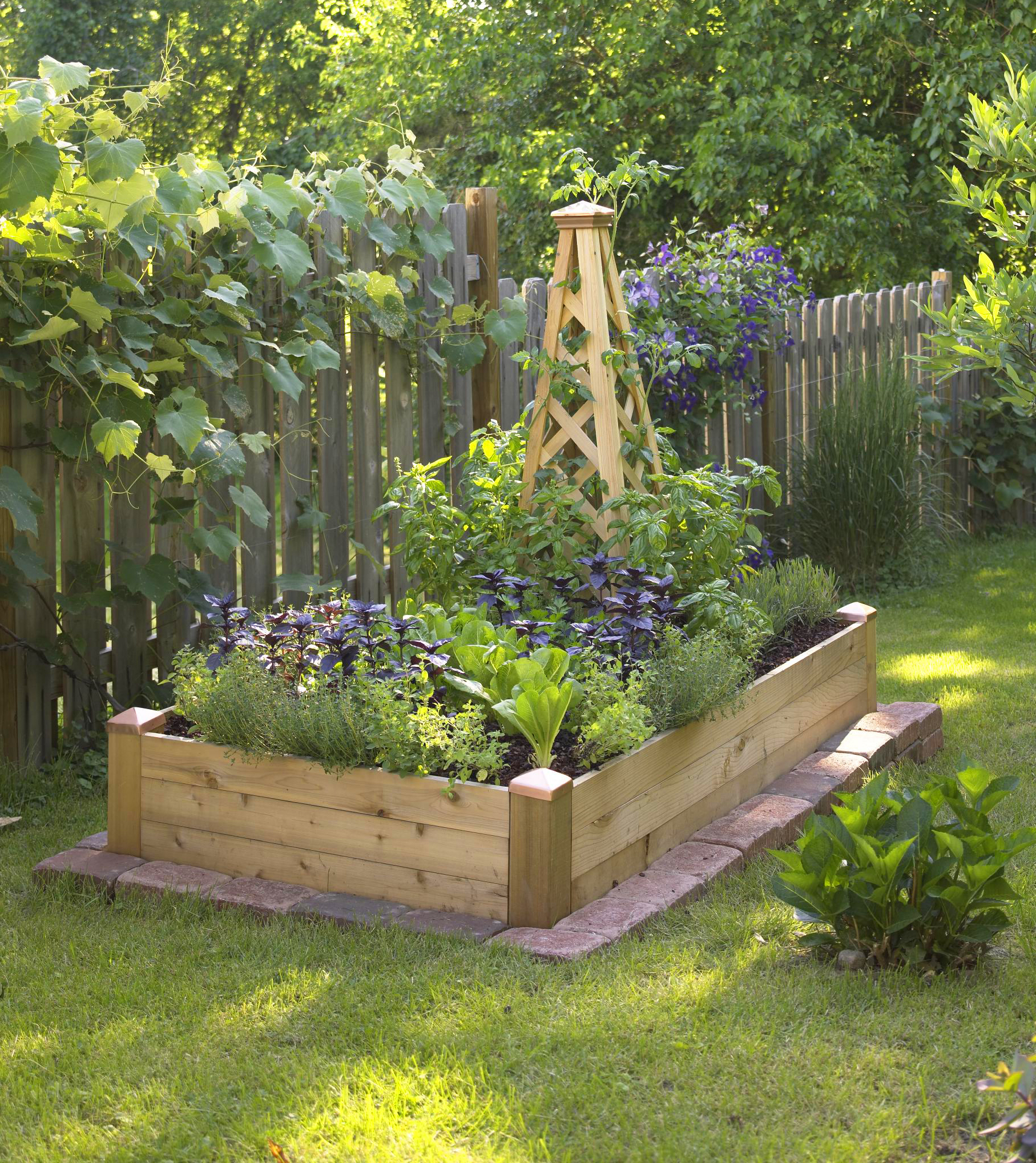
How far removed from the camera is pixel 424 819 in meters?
2.89

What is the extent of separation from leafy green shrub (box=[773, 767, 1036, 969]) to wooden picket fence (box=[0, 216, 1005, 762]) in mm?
2285

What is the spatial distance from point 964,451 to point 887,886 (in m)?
6.60

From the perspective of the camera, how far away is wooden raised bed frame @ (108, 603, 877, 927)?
2.78 meters

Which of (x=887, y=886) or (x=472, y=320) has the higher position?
(x=472, y=320)

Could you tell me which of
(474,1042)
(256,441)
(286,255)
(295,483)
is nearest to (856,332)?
(295,483)

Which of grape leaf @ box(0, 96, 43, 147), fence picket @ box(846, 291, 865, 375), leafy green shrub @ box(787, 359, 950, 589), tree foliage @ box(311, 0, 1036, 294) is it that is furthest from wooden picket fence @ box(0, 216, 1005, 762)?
tree foliage @ box(311, 0, 1036, 294)

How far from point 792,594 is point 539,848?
75.5 inches

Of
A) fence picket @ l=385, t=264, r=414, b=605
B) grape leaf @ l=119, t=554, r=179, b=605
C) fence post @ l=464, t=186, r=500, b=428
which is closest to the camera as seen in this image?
grape leaf @ l=119, t=554, r=179, b=605

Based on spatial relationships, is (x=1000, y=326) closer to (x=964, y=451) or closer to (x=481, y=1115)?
(x=481, y=1115)

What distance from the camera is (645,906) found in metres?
2.86

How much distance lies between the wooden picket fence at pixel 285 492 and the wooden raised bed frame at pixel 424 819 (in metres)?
0.77

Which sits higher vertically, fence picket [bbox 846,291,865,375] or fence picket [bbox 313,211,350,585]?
fence picket [bbox 846,291,865,375]

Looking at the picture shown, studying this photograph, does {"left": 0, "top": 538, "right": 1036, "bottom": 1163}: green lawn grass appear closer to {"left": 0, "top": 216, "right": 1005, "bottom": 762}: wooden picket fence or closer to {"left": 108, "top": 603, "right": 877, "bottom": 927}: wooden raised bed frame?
{"left": 108, "top": 603, "right": 877, "bottom": 927}: wooden raised bed frame

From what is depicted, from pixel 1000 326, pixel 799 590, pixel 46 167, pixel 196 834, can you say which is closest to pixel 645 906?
pixel 196 834
